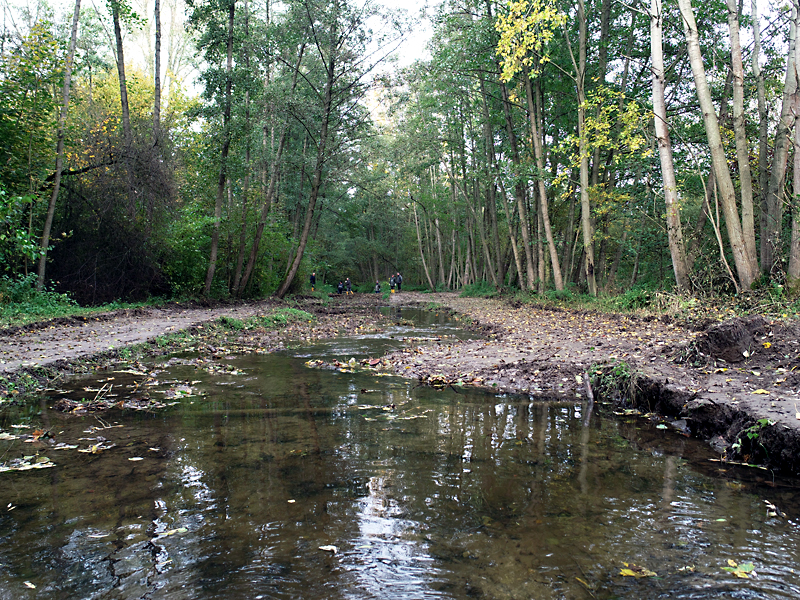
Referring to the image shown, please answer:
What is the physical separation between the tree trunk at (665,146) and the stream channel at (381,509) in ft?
25.4

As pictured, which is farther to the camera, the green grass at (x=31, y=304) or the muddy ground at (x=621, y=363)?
the green grass at (x=31, y=304)

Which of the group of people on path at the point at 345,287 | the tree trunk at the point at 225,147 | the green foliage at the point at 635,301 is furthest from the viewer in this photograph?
the group of people on path at the point at 345,287

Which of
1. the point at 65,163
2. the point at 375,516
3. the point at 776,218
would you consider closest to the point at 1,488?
the point at 375,516

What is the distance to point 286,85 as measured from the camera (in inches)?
832

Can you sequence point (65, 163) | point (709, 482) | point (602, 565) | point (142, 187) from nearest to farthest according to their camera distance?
point (602, 565), point (709, 482), point (65, 163), point (142, 187)

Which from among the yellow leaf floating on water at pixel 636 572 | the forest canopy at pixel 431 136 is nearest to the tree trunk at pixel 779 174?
the forest canopy at pixel 431 136

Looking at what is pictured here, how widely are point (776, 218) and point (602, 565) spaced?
462 inches

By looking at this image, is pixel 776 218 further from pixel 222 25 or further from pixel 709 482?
pixel 222 25

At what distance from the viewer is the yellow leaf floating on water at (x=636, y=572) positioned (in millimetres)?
2305

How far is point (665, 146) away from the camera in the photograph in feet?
36.5

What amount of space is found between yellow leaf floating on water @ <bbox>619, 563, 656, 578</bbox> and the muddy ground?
2.21 m

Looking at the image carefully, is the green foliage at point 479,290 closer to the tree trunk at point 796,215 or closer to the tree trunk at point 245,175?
the tree trunk at point 245,175

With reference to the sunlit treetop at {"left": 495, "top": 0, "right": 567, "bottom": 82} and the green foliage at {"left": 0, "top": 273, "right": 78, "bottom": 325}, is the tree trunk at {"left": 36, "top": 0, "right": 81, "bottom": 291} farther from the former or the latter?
the sunlit treetop at {"left": 495, "top": 0, "right": 567, "bottom": 82}

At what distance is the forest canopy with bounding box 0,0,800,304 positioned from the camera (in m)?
11.1
